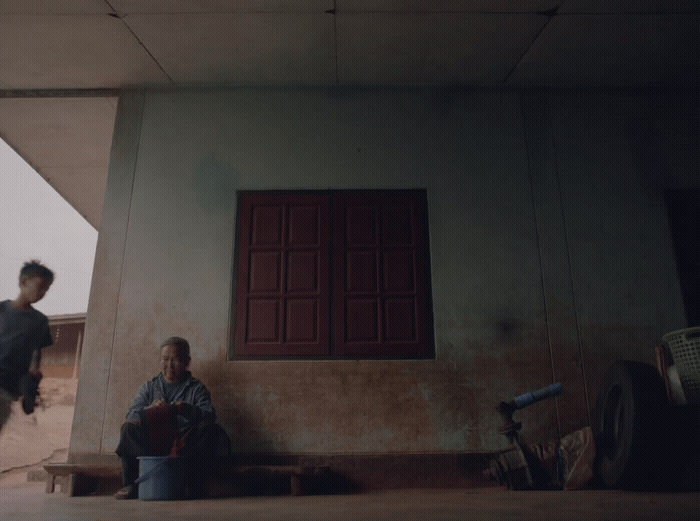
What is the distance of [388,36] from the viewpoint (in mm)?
4449

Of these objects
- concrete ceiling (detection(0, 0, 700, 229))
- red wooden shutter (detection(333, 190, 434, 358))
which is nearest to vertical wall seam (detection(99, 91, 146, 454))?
concrete ceiling (detection(0, 0, 700, 229))

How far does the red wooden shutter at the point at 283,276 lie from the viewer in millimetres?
4473

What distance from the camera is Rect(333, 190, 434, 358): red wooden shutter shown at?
4.47 meters

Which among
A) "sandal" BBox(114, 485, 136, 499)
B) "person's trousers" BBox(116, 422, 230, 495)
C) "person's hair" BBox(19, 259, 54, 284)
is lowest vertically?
"sandal" BBox(114, 485, 136, 499)

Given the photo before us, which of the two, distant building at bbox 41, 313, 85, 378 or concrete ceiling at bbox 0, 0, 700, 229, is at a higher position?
concrete ceiling at bbox 0, 0, 700, 229

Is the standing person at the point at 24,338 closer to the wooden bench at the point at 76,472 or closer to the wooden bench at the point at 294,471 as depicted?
the wooden bench at the point at 76,472

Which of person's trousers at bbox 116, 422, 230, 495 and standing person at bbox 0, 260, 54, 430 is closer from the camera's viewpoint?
person's trousers at bbox 116, 422, 230, 495

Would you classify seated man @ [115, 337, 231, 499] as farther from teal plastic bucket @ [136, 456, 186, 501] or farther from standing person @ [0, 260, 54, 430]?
standing person @ [0, 260, 54, 430]

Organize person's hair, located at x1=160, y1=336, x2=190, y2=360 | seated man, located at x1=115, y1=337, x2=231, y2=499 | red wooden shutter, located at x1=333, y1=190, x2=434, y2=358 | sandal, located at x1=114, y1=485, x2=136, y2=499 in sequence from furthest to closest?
red wooden shutter, located at x1=333, y1=190, x2=434, y2=358, person's hair, located at x1=160, y1=336, x2=190, y2=360, seated man, located at x1=115, y1=337, x2=231, y2=499, sandal, located at x1=114, y1=485, x2=136, y2=499

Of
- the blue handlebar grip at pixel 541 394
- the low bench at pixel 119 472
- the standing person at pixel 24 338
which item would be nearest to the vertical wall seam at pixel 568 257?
the blue handlebar grip at pixel 541 394

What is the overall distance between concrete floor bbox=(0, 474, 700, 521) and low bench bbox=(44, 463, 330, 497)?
0.13m

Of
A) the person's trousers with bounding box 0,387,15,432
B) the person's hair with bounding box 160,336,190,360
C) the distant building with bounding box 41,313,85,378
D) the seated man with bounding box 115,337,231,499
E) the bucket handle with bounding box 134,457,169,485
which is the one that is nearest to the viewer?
the bucket handle with bounding box 134,457,169,485

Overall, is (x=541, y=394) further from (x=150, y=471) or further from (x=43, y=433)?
(x=43, y=433)

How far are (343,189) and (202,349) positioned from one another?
1828 mm
